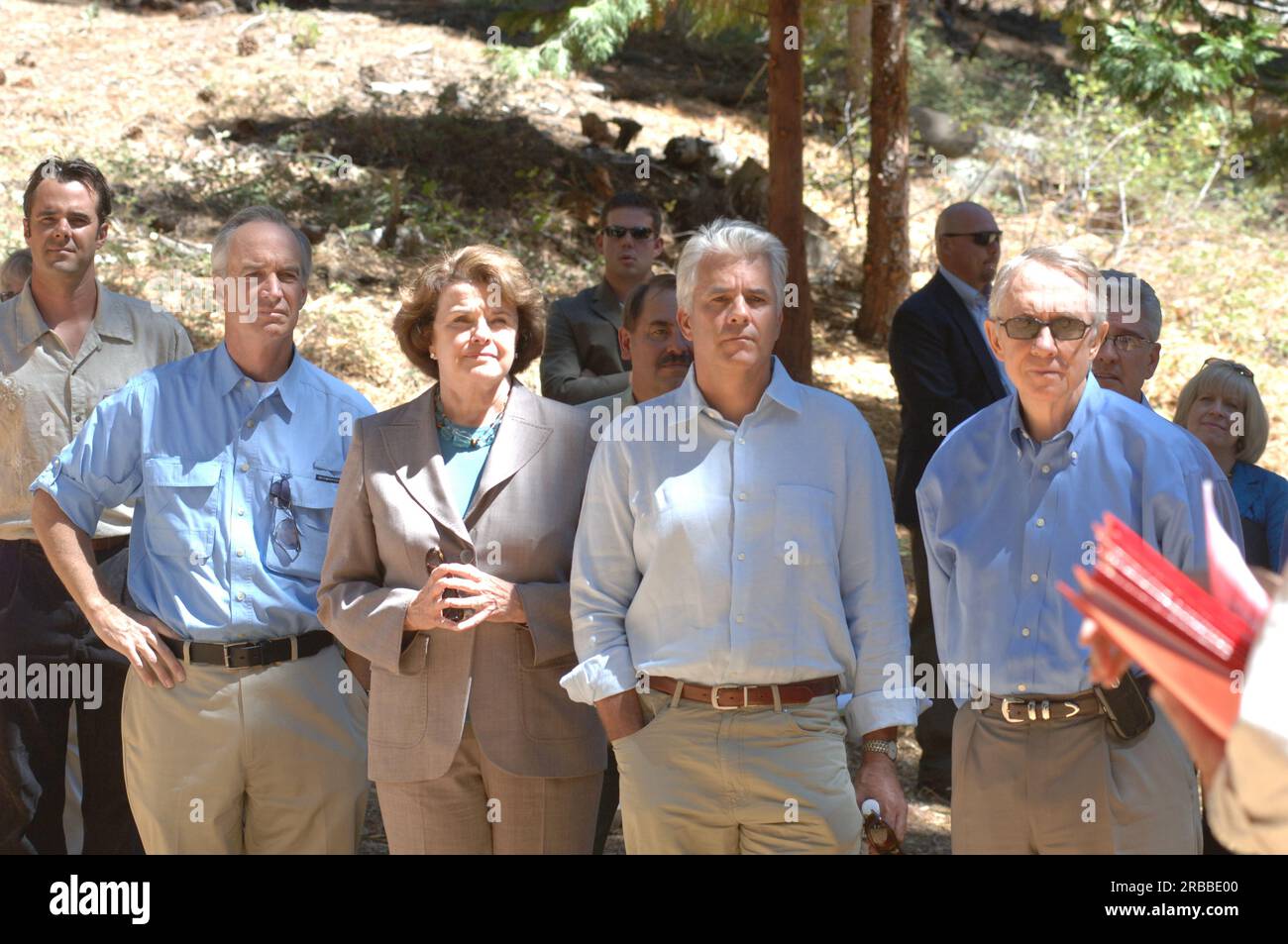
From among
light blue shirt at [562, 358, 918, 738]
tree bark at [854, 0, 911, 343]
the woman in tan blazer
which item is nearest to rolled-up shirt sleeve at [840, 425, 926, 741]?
light blue shirt at [562, 358, 918, 738]

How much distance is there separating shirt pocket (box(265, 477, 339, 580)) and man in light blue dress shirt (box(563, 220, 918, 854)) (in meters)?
0.89

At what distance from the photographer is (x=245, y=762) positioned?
396 cm

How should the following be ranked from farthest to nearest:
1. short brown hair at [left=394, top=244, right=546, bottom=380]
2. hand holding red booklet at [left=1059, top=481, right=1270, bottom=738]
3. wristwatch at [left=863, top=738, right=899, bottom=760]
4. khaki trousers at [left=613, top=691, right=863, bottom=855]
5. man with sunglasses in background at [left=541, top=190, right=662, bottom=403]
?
man with sunglasses in background at [left=541, top=190, right=662, bottom=403]
short brown hair at [left=394, top=244, right=546, bottom=380]
wristwatch at [left=863, top=738, right=899, bottom=760]
khaki trousers at [left=613, top=691, right=863, bottom=855]
hand holding red booklet at [left=1059, top=481, right=1270, bottom=738]

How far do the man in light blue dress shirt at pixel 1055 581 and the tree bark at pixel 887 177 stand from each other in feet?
28.9

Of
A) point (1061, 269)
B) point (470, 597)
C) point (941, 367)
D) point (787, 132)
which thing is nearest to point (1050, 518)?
point (1061, 269)

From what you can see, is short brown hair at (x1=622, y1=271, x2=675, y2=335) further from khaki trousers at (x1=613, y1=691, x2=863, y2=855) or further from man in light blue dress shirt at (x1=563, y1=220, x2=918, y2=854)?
khaki trousers at (x1=613, y1=691, x2=863, y2=855)

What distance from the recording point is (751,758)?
3379 millimetres

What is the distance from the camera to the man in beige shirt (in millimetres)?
4902

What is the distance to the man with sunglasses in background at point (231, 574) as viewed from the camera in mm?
3936

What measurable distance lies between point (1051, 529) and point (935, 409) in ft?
8.02

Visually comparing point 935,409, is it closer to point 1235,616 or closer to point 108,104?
point 1235,616

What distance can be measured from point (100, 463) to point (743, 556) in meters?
1.89
